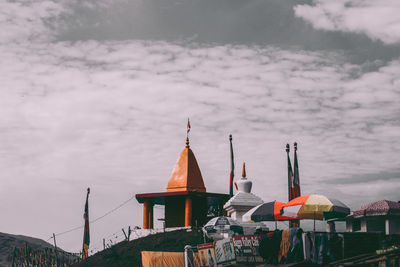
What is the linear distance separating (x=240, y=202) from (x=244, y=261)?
8319mm

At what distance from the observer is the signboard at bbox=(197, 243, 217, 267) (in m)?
26.1

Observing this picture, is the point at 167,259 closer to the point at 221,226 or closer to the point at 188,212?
the point at 221,226

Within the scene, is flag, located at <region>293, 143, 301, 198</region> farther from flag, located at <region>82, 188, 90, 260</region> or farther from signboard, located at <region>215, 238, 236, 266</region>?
flag, located at <region>82, 188, 90, 260</region>

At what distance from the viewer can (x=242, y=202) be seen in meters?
33.2

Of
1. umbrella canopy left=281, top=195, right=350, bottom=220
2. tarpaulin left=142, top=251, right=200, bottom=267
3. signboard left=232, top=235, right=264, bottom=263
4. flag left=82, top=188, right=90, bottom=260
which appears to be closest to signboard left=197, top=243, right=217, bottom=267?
signboard left=232, top=235, right=264, bottom=263

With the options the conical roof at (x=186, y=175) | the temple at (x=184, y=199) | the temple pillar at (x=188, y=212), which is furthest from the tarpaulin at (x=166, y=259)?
the conical roof at (x=186, y=175)

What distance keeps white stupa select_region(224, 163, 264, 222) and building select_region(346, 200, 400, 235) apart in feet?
19.3

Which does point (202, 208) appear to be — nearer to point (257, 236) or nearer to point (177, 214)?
point (177, 214)

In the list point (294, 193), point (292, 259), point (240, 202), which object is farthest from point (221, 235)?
point (294, 193)

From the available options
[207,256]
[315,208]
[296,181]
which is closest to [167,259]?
[207,256]

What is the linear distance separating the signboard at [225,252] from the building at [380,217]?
800 centimetres

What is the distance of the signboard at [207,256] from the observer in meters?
26.1

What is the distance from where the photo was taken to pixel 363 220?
98.4 feet

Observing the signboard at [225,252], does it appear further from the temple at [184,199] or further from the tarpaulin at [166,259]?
the temple at [184,199]
